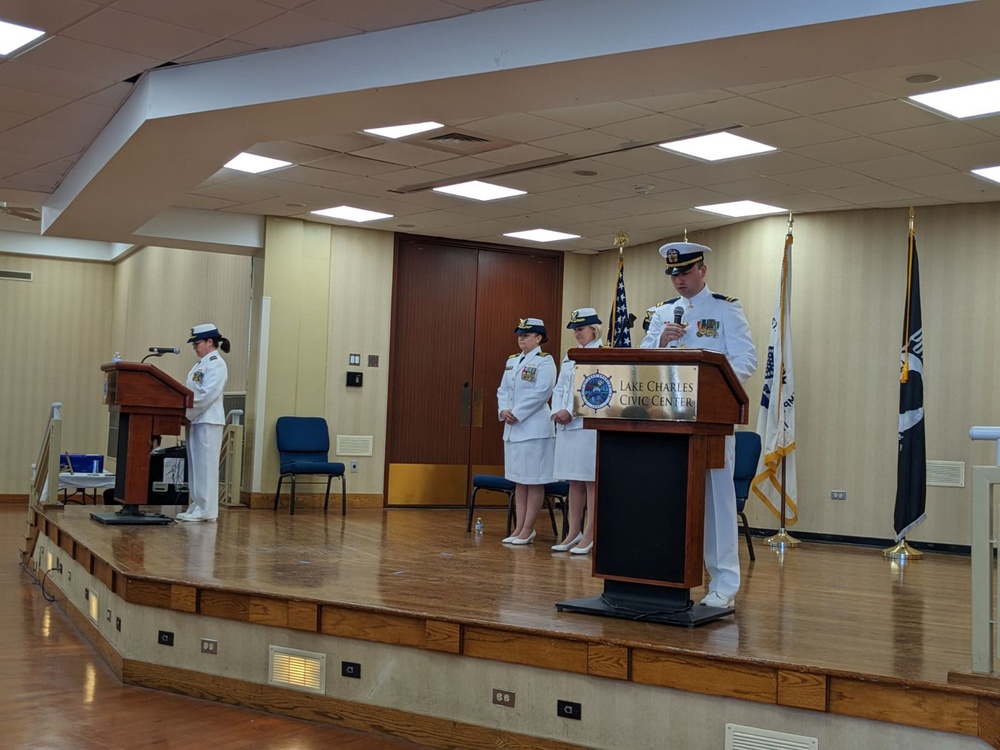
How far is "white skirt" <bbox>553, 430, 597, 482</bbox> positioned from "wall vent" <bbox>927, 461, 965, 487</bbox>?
11.4ft

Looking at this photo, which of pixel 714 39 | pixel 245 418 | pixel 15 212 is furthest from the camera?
pixel 15 212

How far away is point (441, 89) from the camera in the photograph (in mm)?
5441

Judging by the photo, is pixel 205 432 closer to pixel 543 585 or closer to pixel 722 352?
pixel 543 585

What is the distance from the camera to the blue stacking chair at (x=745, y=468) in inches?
289

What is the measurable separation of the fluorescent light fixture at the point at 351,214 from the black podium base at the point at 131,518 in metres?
3.67

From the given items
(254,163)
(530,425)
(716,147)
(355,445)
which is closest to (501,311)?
(355,445)

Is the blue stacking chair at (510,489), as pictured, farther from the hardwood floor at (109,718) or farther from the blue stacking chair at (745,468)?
the hardwood floor at (109,718)

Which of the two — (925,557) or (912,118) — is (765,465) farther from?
(912,118)

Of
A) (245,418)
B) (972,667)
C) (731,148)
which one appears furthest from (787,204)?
(972,667)

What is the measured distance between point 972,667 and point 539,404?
470 cm

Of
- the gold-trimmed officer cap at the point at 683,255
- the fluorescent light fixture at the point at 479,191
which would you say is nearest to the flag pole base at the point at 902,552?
the fluorescent light fixture at the point at 479,191

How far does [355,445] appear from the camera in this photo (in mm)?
11289

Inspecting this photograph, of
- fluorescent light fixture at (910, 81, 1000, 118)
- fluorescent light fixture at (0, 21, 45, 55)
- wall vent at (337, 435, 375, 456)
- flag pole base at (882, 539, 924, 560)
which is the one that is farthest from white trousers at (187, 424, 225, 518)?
fluorescent light fixture at (910, 81, 1000, 118)

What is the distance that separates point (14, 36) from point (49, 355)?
9763 mm
